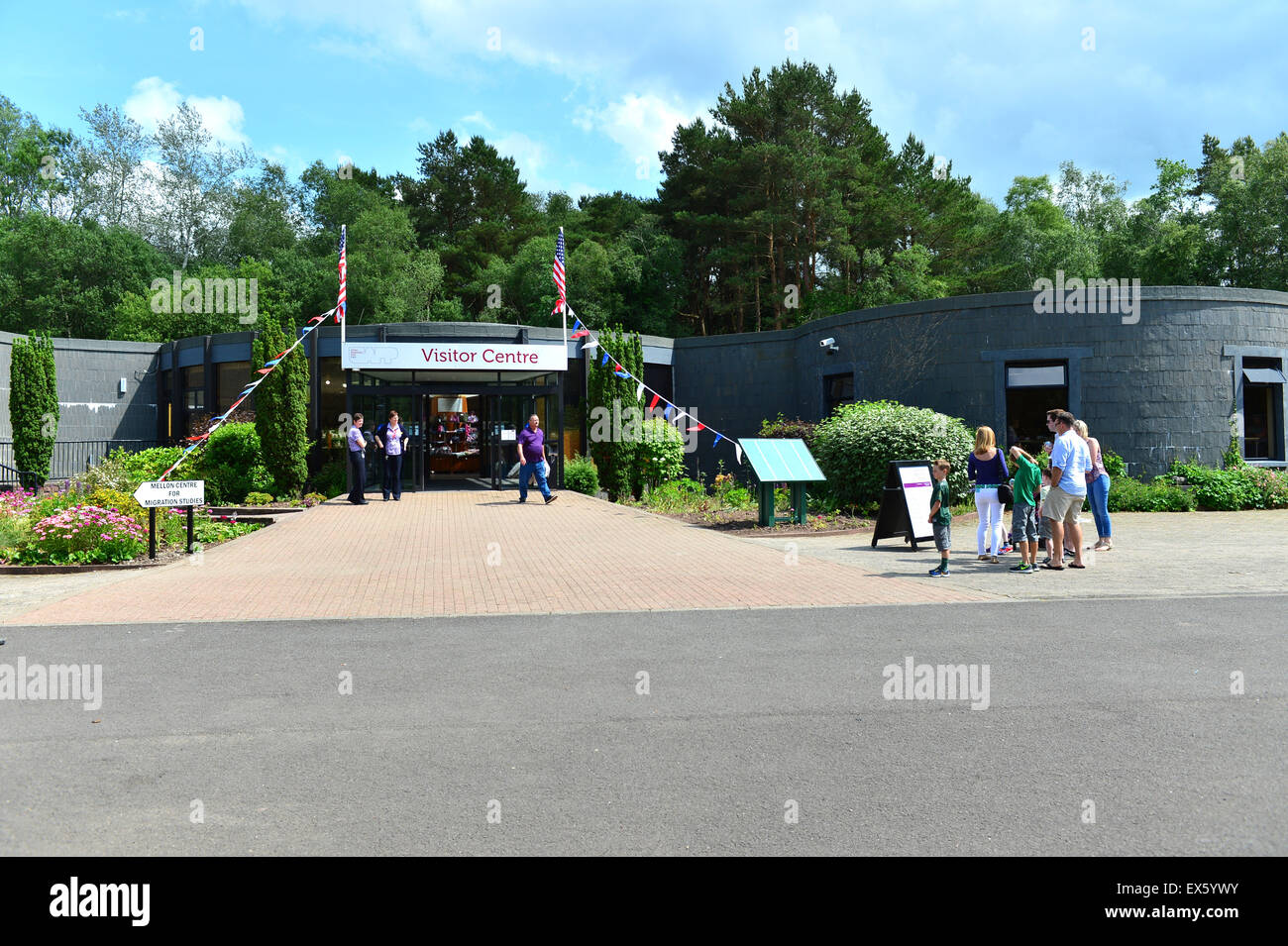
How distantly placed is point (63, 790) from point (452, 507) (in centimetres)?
1471

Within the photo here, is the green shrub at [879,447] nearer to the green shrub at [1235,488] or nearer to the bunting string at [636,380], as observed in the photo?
the bunting string at [636,380]

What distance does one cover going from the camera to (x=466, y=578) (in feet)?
35.2

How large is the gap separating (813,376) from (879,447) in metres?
8.62

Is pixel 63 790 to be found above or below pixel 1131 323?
below

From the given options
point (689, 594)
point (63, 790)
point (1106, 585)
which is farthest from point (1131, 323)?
point (63, 790)

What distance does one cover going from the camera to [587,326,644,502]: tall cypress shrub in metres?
21.8

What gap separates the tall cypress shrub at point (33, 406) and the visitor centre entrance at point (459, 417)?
7914 millimetres

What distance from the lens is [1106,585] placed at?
385 inches

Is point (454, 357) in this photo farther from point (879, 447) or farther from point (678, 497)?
point (879, 447)

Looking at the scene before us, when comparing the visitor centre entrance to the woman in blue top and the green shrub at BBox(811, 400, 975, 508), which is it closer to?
the green shrub at BBox(811, 400, 975, 508)

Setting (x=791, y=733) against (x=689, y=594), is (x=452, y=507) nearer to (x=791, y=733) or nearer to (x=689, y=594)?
(x=689, y=594)

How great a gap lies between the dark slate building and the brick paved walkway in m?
7.97

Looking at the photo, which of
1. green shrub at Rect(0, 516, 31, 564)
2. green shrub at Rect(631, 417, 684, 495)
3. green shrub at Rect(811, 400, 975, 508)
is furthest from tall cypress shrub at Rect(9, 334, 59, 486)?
green shrub at Rect(811, 400, 975, 508)
